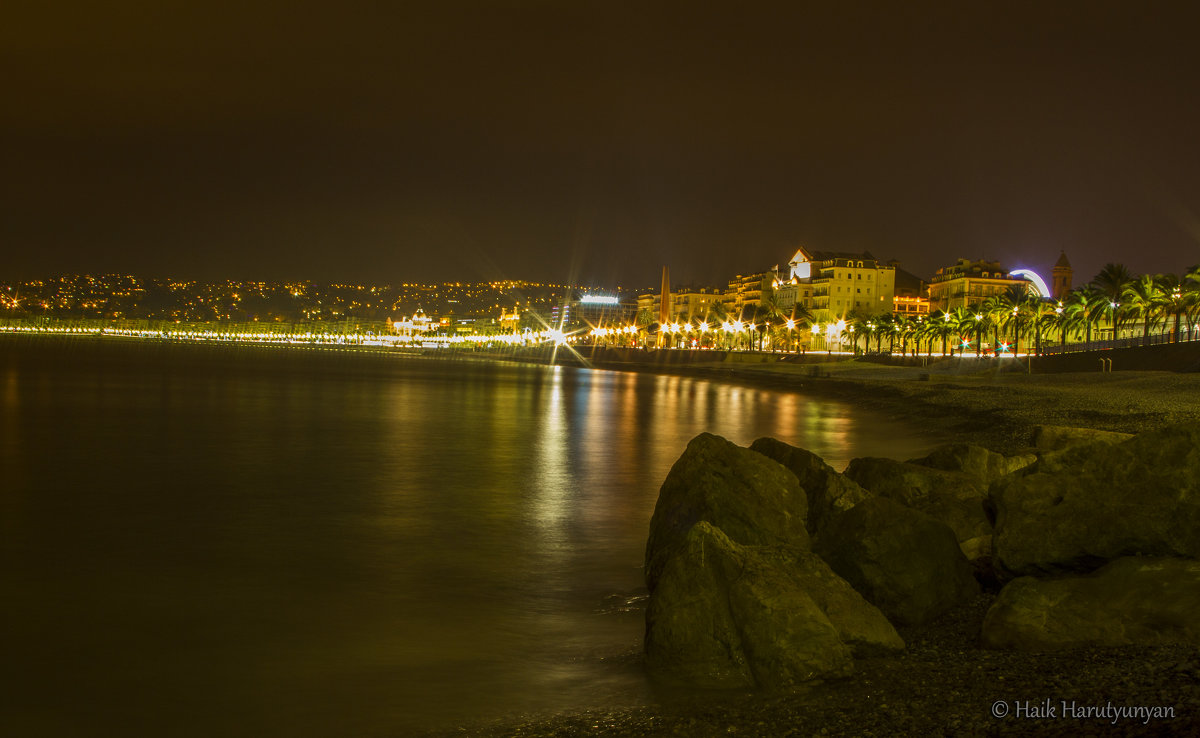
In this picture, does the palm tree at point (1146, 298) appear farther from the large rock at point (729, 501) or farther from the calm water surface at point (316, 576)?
the large rock at point (729, 501)

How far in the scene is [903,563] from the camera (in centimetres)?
843

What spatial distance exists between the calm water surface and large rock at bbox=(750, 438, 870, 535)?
6.96ft

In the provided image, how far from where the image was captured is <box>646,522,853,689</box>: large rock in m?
7.06

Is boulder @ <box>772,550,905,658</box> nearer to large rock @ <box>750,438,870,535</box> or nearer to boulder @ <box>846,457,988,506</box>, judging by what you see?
large rock @ <box>750,438,870,535</box>

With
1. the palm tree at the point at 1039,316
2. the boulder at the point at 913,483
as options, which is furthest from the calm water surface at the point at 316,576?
the palm tree at the point at 1039,316

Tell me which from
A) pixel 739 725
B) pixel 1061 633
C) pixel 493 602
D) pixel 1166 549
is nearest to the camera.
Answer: pixel 739 725

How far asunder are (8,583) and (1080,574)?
426 inches

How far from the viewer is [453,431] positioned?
3312cm

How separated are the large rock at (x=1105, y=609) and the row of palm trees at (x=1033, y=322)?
57732mm

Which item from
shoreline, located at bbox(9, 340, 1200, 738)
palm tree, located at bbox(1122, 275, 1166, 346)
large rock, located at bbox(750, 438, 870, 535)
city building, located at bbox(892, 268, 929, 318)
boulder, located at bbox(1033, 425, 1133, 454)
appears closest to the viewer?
shoreline, located at bbox(9, 340, 1200, 738)

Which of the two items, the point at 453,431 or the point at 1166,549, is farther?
the point at 453,431

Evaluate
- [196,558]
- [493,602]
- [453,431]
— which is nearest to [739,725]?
[493,602]

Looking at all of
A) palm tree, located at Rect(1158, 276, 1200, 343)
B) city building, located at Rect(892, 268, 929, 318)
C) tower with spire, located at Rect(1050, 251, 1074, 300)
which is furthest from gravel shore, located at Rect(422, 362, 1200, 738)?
tower with spire, located at Rect(1050, 251, 1074, 300)

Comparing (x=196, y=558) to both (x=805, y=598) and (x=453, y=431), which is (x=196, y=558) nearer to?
(x=805, y=598)
